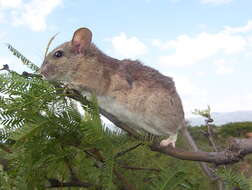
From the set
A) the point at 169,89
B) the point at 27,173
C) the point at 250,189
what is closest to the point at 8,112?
the point at 27,173

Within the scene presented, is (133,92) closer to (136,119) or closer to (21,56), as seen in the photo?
(136,119)

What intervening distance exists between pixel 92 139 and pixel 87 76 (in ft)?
6.55

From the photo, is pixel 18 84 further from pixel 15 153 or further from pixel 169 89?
pixel 169 89

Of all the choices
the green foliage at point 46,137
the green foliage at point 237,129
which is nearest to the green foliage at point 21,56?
the green foliage at point 46,137

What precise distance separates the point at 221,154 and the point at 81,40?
190 cm

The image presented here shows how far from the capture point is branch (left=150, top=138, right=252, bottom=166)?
5.94 feet

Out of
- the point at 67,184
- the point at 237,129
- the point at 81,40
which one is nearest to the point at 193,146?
the point at 67,184

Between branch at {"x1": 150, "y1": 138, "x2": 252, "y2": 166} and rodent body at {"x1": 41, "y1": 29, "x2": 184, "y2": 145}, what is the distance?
975mm

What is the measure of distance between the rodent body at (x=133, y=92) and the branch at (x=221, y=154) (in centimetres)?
98

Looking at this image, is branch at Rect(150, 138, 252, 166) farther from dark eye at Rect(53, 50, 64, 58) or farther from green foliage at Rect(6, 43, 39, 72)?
dark eye at Rect(53, 50, 64, 58)

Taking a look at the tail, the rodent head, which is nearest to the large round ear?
the rodent head

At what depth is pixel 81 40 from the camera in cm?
342

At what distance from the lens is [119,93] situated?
311 centimetres

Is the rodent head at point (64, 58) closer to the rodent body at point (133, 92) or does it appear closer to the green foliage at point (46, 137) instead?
the rodent body at point (133, 92)
